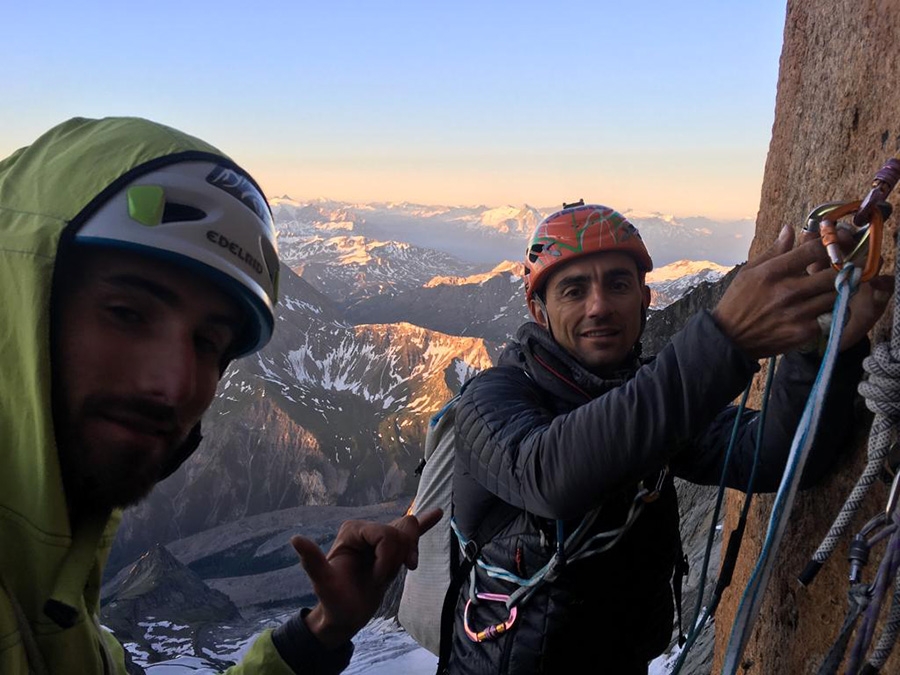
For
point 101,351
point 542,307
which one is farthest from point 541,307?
point 101,351

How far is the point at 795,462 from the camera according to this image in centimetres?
217

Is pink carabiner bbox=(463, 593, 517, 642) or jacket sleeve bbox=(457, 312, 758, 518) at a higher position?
jacket sleeve bbox=(457, 312, 758, 518)

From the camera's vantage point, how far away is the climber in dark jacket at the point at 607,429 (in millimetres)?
2264

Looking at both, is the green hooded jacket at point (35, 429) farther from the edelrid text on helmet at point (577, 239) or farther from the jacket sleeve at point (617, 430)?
the edelrid text on helmet at point (577, 239)

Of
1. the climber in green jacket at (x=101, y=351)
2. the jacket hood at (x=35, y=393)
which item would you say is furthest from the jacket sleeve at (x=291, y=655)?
the jacket hood at (x=35, y=393)

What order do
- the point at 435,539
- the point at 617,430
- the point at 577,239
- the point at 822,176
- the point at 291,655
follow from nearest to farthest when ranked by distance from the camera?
the point at 617,430 → the point at 291,655 → the point at 822,176 → the point at 577,239 → the point at 435,539

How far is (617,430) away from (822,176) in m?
1.95

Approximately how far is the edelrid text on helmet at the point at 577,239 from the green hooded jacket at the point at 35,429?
89.2 inches

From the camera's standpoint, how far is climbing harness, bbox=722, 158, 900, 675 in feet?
6.63

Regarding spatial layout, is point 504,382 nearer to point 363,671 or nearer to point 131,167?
point 131,167

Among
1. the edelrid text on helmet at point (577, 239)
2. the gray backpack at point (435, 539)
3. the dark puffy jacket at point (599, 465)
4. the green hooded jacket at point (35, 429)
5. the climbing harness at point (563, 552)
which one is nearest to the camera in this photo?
the green hooded jacket at point (35, 429)

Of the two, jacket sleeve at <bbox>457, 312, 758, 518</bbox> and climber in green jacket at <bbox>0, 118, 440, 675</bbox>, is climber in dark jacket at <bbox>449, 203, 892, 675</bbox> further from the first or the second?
climber in green jacket at <bbox>0, 118, 440, 675</bbox>

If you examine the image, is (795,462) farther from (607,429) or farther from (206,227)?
(206,227)

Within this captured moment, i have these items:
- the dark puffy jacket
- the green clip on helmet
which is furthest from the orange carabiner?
the green clip on helmet
